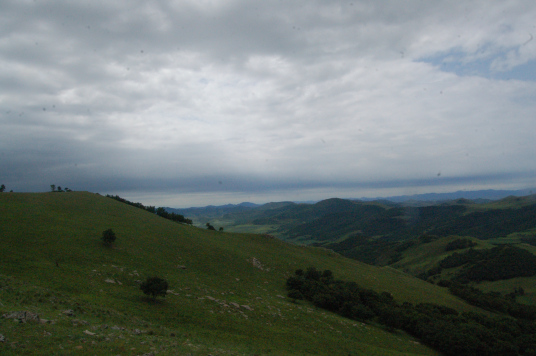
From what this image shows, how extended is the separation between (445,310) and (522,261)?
155 metres

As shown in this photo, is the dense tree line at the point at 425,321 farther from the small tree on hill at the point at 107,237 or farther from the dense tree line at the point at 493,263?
the dense tree line at the point at 493,263

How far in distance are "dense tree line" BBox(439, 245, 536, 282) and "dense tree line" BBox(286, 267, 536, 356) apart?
125m

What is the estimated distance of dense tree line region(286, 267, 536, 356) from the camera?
3944cm

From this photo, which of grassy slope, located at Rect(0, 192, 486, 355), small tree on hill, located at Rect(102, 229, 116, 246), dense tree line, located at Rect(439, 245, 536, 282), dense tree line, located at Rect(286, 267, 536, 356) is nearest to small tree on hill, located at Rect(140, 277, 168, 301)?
grassy slope, located at Rect(0, 192, 486, 355)

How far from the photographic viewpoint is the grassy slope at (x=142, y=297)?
699 inches

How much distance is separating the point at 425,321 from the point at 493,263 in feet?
535

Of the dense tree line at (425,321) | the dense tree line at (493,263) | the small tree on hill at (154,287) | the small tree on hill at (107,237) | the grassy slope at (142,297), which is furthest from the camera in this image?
the dense tree line at (493,263)

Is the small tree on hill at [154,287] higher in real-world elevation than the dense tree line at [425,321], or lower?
higher

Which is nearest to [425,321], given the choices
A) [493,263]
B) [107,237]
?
[107,237]

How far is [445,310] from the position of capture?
57719 mm

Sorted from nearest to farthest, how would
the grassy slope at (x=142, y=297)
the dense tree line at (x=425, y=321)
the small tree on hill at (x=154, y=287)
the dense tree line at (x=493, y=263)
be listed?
1. the grassy slope at (x=142, y=297)
2. the small tree on hill at (x=154, y=287)
3. the dense tree line at (x=425, y=321)
4. the dense tree line at (x=493, y=263)

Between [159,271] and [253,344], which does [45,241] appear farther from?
[253,344]

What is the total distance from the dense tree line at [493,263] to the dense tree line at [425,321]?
125m

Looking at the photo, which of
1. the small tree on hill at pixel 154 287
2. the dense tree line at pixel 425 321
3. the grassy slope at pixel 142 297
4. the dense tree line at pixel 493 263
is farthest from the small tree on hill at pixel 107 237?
the dense tree line at pixel 493 263
